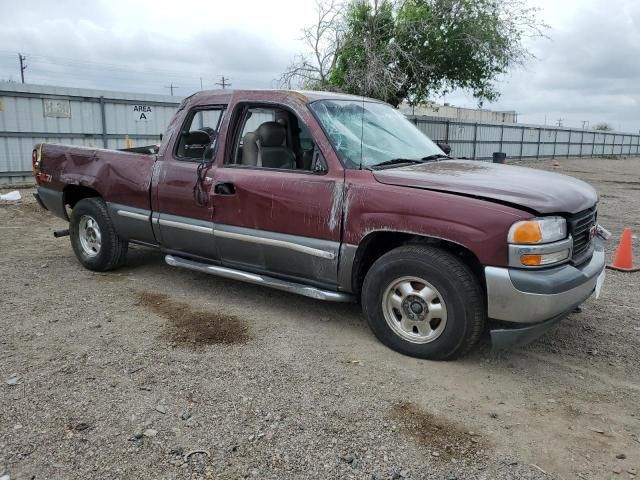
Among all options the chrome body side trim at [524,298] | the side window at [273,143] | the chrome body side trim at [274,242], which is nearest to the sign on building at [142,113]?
the side window at [273,143]

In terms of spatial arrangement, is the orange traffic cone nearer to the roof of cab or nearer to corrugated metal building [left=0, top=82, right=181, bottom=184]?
the roof of cab

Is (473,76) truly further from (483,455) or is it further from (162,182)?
(483,455)

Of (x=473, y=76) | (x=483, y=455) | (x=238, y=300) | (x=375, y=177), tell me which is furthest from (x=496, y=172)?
(x=473, y=76)

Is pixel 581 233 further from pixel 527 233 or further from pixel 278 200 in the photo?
pixel 278 200

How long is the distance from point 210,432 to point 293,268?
168cm

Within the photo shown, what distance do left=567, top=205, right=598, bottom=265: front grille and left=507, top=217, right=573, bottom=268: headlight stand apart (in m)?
0.24

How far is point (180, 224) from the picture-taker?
16.3 feet

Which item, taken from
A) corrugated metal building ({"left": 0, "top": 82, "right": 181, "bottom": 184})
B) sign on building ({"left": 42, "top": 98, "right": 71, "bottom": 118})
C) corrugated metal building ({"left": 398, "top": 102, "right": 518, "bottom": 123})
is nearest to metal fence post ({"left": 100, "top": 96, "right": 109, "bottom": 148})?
corrugated metal building ({"left": 0, "top": 82, "right": 181, "bottom": 184})

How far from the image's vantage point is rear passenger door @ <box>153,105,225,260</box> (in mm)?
4812

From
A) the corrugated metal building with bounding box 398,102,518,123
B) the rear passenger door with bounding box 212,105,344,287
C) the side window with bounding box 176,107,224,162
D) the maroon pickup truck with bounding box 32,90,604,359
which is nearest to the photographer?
the maroon pickup truck with bounding box 32,90,604,359

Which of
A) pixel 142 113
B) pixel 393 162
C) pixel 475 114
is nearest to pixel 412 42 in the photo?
pixel 142 113

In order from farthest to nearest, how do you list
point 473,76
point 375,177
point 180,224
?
point 473,76 → point 180,224 → point 375,177

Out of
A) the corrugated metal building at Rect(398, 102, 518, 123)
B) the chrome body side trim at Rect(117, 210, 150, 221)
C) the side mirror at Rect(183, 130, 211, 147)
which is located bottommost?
the chrome body side trim at Rect(117, 210, 150, 221)

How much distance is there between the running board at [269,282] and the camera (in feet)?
13.6
